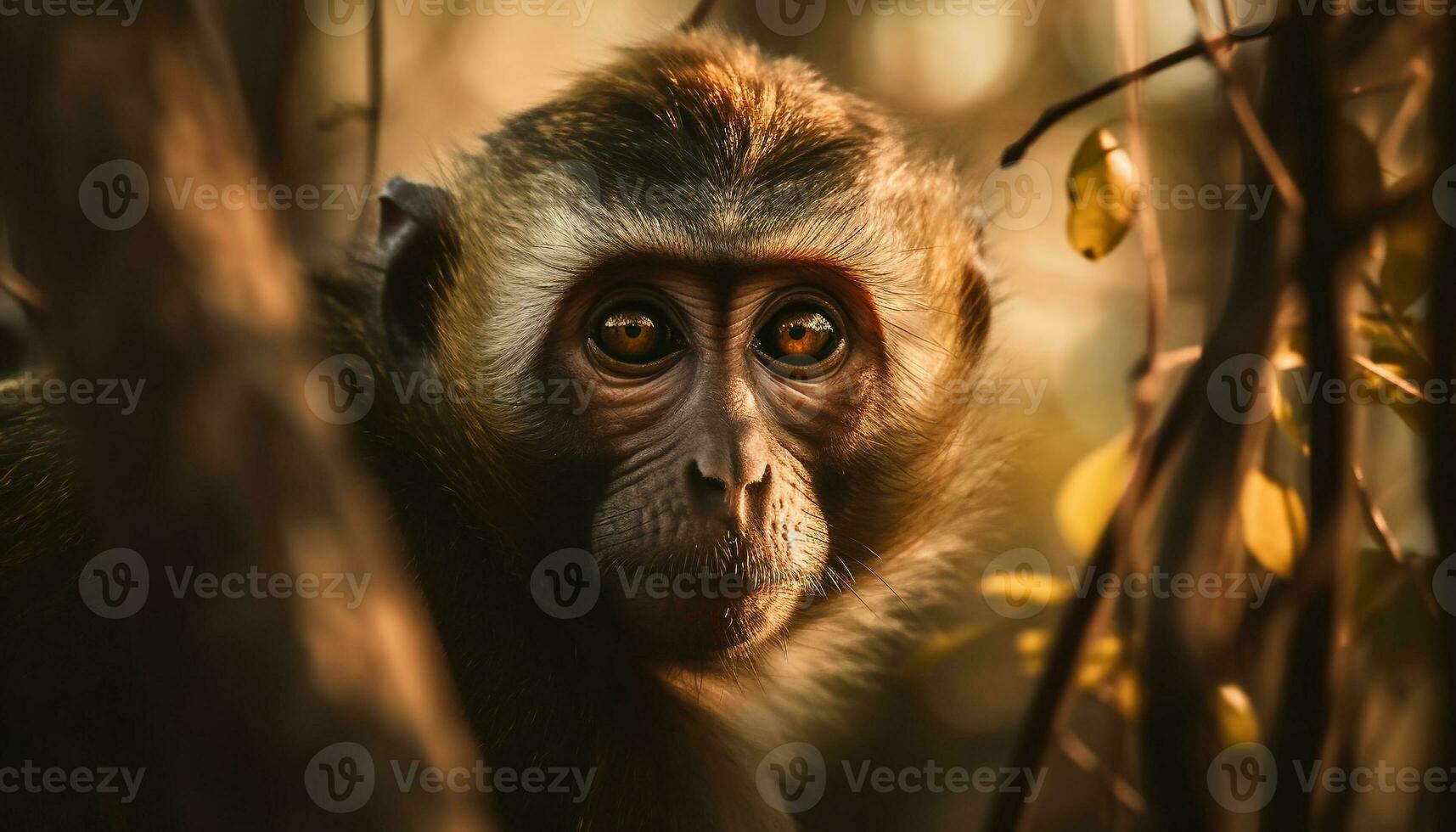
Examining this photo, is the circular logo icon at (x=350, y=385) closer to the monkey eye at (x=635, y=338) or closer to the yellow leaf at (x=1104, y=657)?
the monkey eye at (x=635, y=338)

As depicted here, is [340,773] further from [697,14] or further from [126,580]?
[697,14]

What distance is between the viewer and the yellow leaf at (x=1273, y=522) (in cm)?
275

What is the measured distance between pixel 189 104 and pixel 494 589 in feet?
5.97

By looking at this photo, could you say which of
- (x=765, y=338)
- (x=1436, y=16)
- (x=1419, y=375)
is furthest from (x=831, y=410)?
(x=1436, y=16)

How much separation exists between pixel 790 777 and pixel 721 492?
74.1 inches

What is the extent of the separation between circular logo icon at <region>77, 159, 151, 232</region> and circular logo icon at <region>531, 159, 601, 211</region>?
1.84m

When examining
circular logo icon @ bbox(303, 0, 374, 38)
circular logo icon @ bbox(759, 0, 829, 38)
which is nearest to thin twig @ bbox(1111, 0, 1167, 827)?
circular logo icon @ bbox(303, 0, 374, 38)

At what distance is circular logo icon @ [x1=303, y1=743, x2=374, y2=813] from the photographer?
1.28m

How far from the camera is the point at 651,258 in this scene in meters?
3.20

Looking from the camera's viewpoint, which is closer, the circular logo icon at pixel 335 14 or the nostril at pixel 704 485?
the nostril at pixel 704 485

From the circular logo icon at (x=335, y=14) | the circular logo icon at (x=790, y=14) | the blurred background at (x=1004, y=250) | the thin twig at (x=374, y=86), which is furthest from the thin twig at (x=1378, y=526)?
the circular logo icon at (x=790, y=14)

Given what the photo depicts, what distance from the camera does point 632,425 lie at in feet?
9.93

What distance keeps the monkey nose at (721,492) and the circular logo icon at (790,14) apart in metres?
4.44

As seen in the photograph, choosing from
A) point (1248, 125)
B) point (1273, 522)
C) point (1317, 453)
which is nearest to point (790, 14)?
point (1248, 125)
